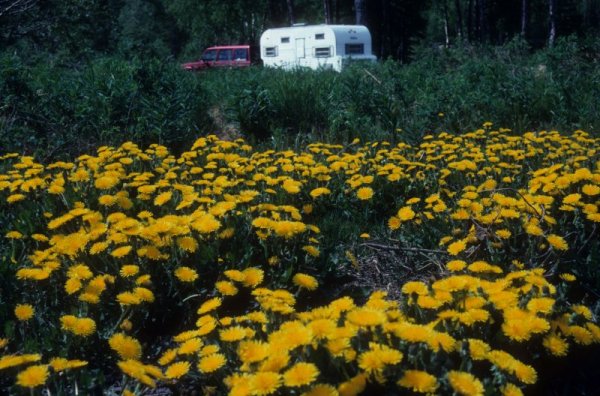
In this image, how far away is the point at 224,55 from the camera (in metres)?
23.5

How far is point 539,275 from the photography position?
8.55ft

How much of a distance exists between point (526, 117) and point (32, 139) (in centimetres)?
→ 572

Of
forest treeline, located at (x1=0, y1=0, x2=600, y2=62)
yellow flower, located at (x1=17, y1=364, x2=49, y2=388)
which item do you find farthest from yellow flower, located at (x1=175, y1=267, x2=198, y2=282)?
forest treeline, located at (x1=0, y1=0, x2=600, y2=62)

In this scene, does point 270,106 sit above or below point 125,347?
above

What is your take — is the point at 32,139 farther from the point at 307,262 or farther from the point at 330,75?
the point at 330,75

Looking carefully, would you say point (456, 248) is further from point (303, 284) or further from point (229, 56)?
point (229, 56)

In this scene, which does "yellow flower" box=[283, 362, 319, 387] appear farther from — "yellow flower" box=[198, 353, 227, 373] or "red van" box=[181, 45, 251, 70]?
"red van" box=[181, 45, 251, 70]

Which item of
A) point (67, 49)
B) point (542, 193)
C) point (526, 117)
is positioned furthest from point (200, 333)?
point (67, 49)

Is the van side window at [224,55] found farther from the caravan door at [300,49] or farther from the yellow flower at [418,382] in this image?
the yellow flower at [418,382]

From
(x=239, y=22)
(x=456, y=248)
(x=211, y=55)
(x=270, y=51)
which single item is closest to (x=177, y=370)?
(x=456, y=248)

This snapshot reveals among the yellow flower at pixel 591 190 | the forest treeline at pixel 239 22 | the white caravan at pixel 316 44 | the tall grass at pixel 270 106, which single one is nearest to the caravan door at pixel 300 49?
the white caravan at pixel 316 44

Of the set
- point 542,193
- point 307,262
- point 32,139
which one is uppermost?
point 32,139

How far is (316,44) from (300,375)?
56.4 feet

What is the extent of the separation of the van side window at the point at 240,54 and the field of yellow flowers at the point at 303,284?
19031 mm
